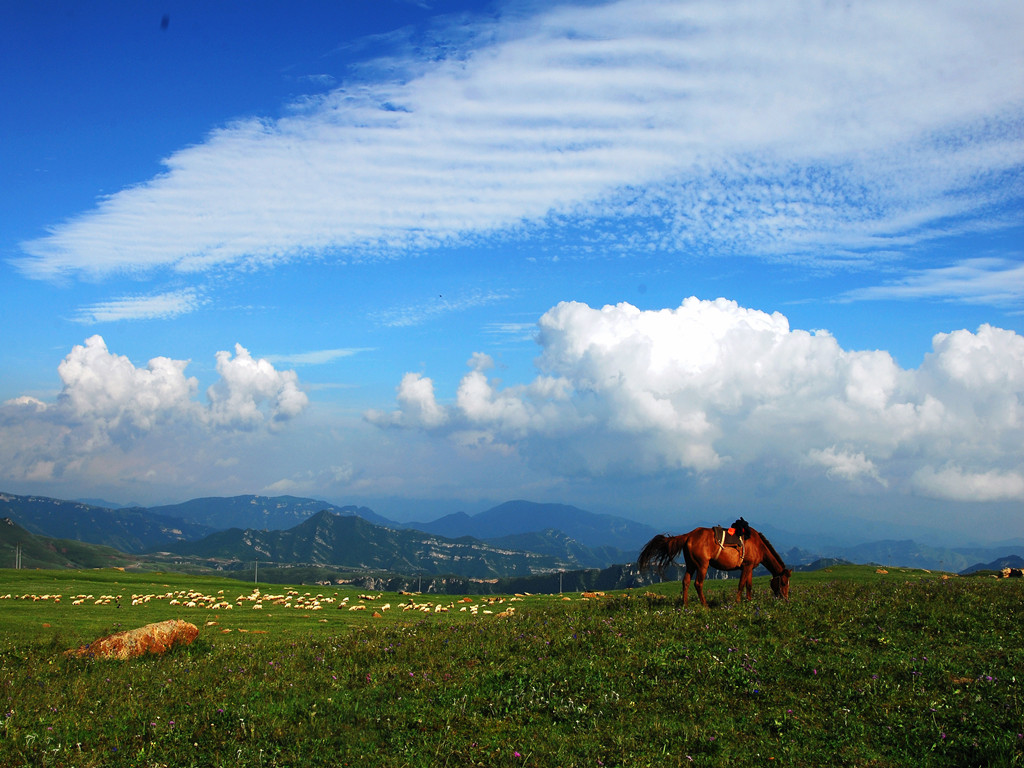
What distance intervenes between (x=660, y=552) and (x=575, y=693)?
1391cm

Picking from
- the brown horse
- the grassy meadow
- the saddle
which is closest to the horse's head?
the brown horse

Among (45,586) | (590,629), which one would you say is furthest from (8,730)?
(45,586)

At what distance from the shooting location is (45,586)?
181 feet

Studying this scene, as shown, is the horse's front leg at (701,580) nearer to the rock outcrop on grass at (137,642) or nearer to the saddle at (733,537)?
the saddle at (733,537)

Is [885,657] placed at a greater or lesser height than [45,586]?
greater

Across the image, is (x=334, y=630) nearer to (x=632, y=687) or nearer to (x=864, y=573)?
(x=632, y=687)

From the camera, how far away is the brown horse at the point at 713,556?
27.1 metres

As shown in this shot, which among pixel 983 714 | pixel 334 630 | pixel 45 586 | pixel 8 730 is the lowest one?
pixel 45 586

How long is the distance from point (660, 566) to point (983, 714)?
15.2 m

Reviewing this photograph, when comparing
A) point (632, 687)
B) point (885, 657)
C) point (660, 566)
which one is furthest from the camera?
point (660, 566)

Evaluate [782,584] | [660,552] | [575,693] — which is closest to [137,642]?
[575,693]

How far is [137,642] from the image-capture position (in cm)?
2169

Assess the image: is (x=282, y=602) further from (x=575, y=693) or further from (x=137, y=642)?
(x=575, y=693)

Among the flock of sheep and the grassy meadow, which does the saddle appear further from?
the flock of sheep
